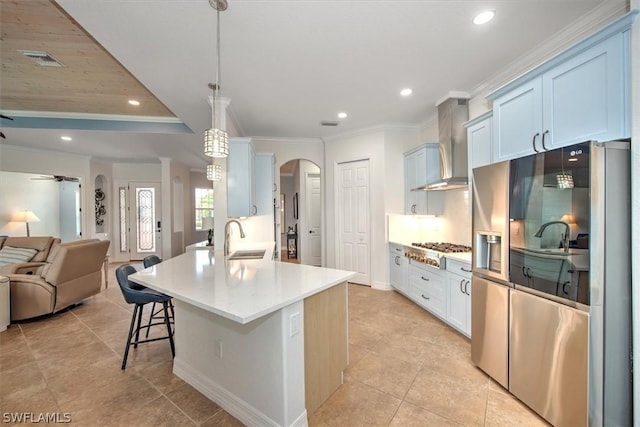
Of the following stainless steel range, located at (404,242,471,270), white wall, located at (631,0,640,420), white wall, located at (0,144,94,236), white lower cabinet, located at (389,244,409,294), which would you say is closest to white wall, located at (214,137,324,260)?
white lower cabinet, located at (389,244,409,294)

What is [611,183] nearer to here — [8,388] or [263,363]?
[263,363]

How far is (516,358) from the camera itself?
185 centimetres

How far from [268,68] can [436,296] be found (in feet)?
10.6

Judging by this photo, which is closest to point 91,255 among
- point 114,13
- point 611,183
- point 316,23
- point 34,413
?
point 34,413

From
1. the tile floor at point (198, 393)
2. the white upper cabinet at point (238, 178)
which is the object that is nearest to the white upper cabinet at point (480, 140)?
the tile floor at point (198, 393)

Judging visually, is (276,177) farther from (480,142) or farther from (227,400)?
(227,400)

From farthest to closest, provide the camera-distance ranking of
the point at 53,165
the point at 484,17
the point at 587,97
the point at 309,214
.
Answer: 1. the point at 309,214
2. the point at 53,165
3. the point at 484,17
4. the point at 587,97

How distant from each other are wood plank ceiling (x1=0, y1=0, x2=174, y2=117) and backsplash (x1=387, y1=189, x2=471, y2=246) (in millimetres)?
4199

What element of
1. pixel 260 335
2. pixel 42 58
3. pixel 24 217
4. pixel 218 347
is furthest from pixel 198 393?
pixel 24 217

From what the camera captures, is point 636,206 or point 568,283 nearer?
point 636,206

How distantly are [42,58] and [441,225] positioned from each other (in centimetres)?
525

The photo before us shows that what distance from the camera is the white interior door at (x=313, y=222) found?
6383mm

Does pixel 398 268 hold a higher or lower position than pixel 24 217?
lower

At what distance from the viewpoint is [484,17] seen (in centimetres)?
200
